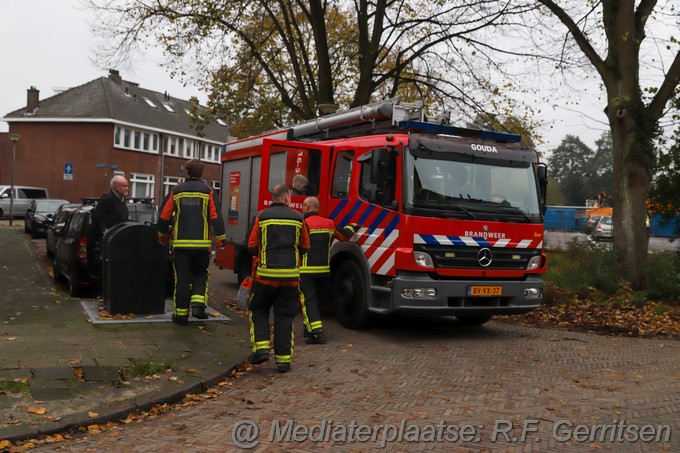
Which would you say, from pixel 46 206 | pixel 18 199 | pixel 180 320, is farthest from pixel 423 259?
pixel 18 199

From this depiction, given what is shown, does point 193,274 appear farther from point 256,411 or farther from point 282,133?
point 282,133

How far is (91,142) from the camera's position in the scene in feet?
145

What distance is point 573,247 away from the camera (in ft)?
49.3

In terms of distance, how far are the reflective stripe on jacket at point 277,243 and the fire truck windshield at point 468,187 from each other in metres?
2.01

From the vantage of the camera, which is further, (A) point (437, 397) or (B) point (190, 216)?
(B) point (190, 216)

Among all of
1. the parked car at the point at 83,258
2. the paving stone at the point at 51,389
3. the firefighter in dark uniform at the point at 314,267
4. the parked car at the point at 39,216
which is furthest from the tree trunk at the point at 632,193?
the parked car at the point at 39,216

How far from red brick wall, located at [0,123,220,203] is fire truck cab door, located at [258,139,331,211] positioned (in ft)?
117

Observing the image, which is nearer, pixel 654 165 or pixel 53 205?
pixel 654 165

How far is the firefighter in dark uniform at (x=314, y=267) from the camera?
814cm

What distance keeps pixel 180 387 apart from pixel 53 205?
→ 71.9 ft

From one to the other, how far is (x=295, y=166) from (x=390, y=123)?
1.73 meters

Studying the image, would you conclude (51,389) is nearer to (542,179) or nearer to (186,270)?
(186,270)

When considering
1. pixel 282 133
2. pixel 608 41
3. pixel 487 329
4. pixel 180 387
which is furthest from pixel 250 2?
pixel 180 387

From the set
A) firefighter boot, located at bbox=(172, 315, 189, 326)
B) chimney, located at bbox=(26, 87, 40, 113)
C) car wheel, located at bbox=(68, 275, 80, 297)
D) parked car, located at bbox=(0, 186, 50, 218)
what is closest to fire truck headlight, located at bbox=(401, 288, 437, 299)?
firefighter boot, located at bbox=(172, 315, 189, 326)
